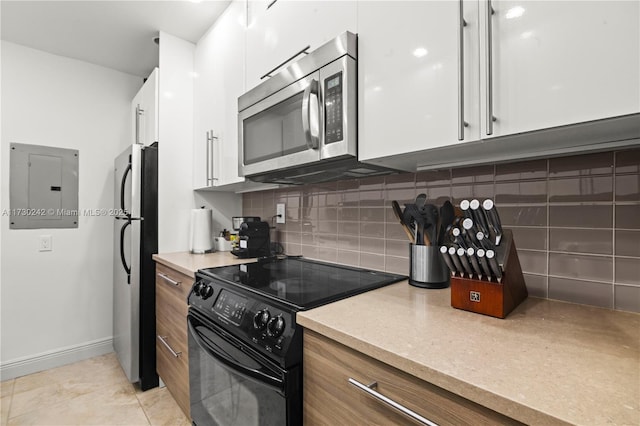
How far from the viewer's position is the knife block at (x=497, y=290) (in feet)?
2.61

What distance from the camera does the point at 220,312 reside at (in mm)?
1166

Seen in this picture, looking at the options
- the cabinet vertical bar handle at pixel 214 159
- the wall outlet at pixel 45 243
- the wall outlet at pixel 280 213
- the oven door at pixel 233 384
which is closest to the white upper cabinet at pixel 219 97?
the cabinet vertical bar handle at pixel 214 159

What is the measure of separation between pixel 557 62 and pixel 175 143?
215 cm

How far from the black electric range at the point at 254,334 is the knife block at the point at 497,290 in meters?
0.33

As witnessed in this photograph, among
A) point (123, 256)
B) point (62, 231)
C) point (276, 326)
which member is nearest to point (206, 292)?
point (276, 326)

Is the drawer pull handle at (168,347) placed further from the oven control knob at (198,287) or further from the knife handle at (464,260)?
the knife handle at (464,260)

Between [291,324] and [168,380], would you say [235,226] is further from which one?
[291,324]

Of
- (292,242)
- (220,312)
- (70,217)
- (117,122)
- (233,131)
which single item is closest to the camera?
(220,312)

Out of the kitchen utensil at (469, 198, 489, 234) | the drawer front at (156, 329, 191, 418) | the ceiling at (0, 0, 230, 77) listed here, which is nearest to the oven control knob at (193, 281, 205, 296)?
the drawer front at (156, 329, 191, 418)

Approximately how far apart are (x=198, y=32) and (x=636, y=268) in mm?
2576

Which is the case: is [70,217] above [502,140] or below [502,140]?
below

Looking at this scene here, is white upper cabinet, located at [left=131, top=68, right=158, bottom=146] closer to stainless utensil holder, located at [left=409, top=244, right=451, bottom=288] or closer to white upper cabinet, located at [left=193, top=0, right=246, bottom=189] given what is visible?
white upper cabinet, located at [left=193, top=0, right=246, bottom=189]

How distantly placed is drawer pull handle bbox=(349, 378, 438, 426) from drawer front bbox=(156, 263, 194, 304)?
1101 millimetres

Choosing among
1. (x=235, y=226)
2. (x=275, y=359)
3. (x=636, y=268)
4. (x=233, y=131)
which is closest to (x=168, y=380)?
(x=235, y=226)
